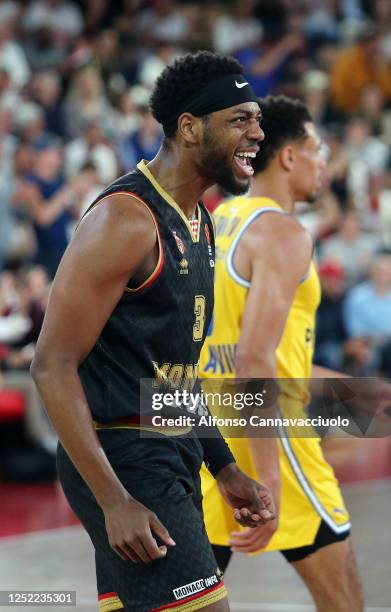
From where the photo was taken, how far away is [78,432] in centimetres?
323

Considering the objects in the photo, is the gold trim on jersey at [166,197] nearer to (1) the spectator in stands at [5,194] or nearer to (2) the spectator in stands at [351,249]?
(1) the spectator in stands at [5,194]

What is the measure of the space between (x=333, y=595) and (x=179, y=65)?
2.19 metres

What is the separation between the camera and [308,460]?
4805mm

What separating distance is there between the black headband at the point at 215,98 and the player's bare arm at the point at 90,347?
50cm

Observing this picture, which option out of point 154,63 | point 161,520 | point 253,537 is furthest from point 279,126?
point 154,63

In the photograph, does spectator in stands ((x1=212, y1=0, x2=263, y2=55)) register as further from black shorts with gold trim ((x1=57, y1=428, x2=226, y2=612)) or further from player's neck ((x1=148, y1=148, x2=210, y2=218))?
black shorts with gold trim ((x1=57, y1=428, x2=226, y2=612))

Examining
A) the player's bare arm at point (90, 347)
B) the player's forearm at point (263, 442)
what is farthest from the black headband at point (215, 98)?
the player's forearm at point (263, 442)

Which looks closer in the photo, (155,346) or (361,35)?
(155,346)

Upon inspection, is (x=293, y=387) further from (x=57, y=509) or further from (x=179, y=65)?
(x=57, y=509)

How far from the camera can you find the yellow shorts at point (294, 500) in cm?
468

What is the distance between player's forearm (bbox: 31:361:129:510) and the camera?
3.23m

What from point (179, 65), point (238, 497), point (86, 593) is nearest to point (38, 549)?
point (86, 593)
